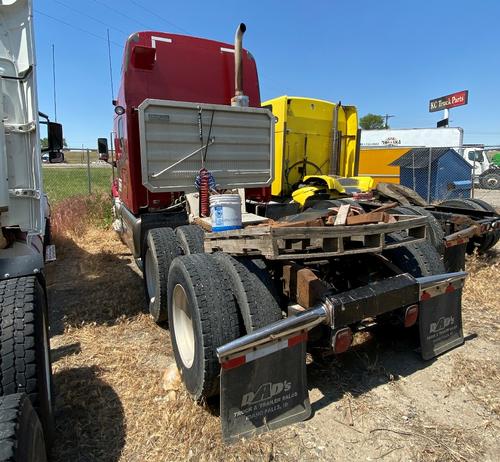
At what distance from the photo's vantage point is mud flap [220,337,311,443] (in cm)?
250

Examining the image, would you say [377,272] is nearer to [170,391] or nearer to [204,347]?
[204,347]

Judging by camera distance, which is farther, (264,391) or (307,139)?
(307,139)

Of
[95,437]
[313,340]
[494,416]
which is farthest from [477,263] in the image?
[95,437]

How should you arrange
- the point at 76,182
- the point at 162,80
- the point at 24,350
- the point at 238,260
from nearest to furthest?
the point at 24,350 → the point at 238,260 → the point at 162,80 → the point at 76,182

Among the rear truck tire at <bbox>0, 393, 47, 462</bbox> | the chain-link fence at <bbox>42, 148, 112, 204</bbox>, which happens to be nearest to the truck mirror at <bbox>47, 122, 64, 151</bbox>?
the chain-link fence at <bbox>42, 148, 112, 204</bbox>

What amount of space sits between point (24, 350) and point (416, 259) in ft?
9.69

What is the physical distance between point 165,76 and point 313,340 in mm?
3887

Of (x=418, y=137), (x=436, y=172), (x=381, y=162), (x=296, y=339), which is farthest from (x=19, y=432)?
(x=418, y=137)

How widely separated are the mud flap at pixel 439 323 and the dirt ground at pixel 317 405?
0.36ft

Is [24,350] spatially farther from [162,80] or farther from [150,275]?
[162,80]

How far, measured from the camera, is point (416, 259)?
3.49 metres

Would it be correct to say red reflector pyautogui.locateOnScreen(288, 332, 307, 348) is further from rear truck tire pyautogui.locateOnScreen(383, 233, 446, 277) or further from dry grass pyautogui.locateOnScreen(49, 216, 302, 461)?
rear truck tire pyautogui.locateOnScreen(383, 233, 446, 277)

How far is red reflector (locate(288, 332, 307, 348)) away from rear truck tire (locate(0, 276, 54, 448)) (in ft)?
4.82

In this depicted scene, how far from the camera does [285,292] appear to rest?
10.2ft
